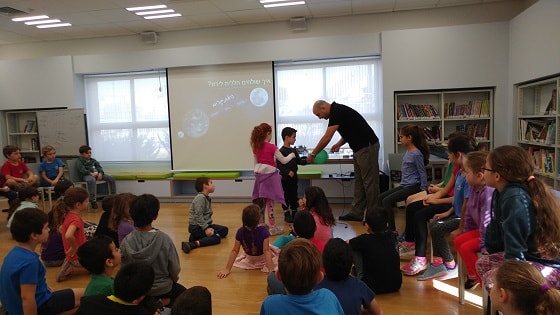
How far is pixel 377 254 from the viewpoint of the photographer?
8.83ft

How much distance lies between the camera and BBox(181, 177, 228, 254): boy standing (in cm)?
412

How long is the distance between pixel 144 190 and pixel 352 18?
472cm

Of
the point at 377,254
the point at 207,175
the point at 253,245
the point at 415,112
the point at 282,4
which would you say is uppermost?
the point at 282,4

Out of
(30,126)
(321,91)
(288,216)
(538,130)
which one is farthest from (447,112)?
(30,126)

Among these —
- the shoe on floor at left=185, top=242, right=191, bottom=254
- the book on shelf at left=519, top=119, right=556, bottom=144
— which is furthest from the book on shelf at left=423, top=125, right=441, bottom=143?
the shoe on floor at left=185, top=242, right=191, bottom=254

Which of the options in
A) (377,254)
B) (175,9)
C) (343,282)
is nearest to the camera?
(343,282)

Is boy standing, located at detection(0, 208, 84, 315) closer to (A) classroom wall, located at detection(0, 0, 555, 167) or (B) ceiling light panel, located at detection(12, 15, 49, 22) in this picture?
(A) classroom wall, located at detection(0, 0, 555, 167)

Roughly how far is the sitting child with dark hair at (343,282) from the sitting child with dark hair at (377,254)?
793mm

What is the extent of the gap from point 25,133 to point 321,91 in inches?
232

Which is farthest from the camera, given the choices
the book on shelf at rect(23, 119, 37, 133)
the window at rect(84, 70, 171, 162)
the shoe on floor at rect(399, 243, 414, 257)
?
the book on shelf at rect(23, 119, 37, 133)

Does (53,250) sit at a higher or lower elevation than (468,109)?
lower

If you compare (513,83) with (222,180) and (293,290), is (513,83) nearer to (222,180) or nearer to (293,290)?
(222,180)

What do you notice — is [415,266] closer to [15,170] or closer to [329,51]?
[329,51]

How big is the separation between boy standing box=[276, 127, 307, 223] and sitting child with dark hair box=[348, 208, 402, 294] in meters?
2.17
